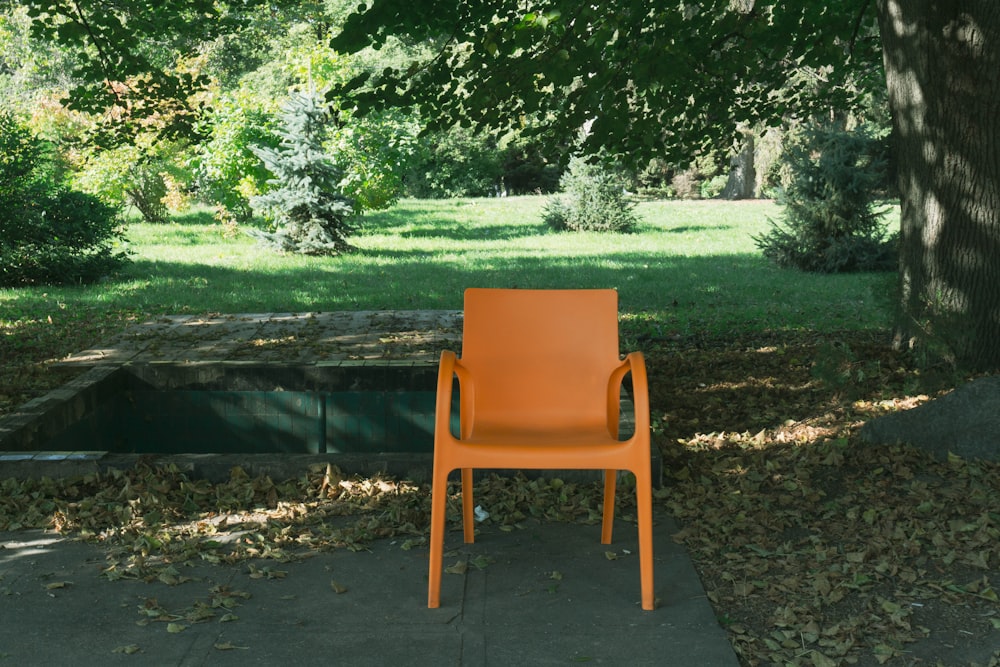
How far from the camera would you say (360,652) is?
324cm

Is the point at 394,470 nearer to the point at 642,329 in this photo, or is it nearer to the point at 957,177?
the point at 957,177

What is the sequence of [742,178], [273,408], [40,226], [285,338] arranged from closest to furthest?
[273,408] < [285,338] < [40,226] < [742,178]

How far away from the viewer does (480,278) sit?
44.4ft

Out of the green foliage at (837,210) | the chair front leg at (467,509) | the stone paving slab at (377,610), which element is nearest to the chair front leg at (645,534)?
the stone paving slab at (377,610)

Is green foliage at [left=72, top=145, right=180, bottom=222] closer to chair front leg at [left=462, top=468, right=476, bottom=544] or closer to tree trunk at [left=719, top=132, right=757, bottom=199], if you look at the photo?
Answer: chair front leg at [left=462, top=468, right=476, bottom=544]

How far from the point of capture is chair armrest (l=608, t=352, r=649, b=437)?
3.50m

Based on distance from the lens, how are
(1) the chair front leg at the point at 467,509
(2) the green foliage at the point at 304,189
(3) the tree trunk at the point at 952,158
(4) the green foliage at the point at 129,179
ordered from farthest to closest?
(4) the green foliage at the point at 129,179 → (2) the green foliage at the point at 304,189 → (3) the tree trunk at the point at 952,158 → (1) the chair front leg at the point at 467,509

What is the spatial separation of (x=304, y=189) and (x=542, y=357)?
12131mm

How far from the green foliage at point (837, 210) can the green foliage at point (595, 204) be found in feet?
17.7

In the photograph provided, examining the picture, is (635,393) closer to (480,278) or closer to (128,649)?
(128,649)

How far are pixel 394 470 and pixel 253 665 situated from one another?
1.72 meters

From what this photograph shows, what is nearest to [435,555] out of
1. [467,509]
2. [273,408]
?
[467,509]

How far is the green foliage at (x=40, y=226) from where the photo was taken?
504 inches

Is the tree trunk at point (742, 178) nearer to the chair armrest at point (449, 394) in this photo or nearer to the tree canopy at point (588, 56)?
the tree canopy at point (588, 56)
